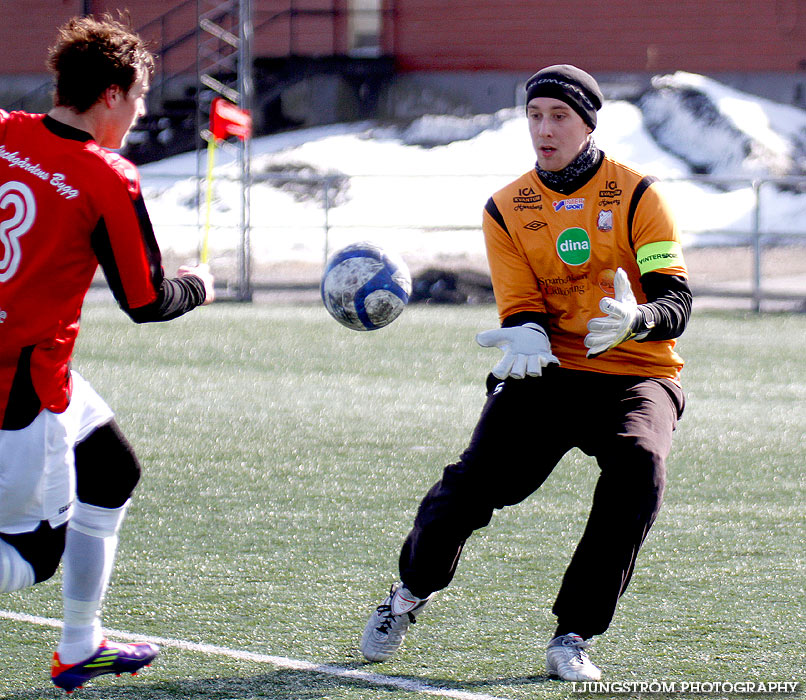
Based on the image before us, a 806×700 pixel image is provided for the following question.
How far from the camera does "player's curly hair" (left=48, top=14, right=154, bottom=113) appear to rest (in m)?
3.77

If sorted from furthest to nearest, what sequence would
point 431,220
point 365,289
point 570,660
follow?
point 431,220 → point 365,289 → point 570,660

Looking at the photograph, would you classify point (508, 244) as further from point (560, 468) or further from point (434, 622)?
point (560, 468)

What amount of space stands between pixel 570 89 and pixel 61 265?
1912 mm

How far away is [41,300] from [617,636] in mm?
2388

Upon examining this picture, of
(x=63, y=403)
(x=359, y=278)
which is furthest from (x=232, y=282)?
(x=63, y=403)

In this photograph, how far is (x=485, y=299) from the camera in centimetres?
1797

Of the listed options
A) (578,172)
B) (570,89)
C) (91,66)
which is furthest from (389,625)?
(91,66)

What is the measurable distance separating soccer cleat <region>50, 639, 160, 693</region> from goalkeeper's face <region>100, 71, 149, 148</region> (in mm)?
1633

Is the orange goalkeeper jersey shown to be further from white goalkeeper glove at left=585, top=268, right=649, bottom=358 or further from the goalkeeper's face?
the goalkeeper's face

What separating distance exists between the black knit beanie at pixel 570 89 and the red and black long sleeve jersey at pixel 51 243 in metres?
1.55

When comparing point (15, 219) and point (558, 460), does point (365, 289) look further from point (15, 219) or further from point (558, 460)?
point (15, 219)

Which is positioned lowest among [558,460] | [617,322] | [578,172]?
[558,460]

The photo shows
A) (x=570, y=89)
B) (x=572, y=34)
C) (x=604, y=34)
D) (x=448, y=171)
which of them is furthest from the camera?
(x=572, y=34)

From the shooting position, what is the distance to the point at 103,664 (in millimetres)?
4070
